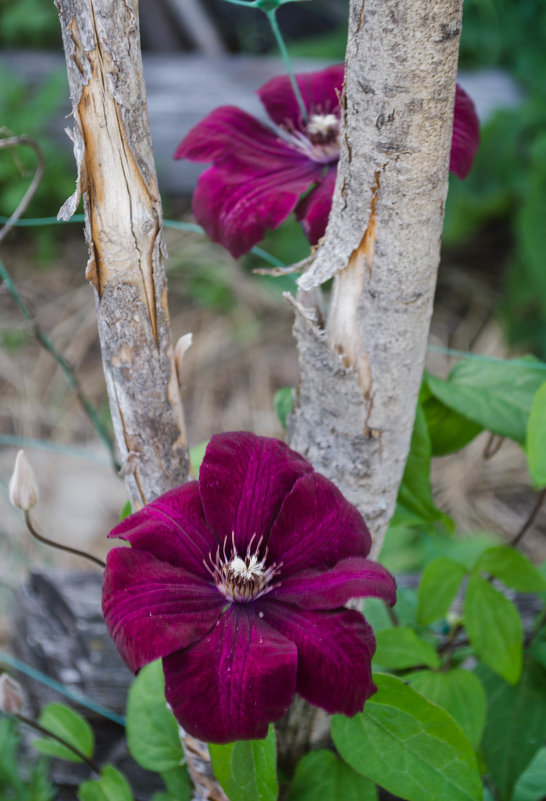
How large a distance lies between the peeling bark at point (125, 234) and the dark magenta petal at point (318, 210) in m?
0.14

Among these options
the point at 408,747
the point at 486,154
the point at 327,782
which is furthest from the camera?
the point at 486,154

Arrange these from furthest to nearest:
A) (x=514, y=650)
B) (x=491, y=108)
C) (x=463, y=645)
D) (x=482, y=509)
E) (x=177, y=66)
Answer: (x=177, y=66)
(x=491, y=108)
(x=482, y=509)
(x=463, y=645)
(x=514, y=650)

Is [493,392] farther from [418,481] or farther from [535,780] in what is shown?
[535,780]

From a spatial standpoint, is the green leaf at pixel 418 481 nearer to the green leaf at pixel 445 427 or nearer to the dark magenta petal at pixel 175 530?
the green leaf at pixel 445 427

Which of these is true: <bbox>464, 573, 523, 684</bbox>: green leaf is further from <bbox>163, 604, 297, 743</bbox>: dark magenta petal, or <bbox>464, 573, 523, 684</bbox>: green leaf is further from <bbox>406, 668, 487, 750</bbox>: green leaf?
<bbox>163, 604, 297, 743</bbox>: dark magenta petal

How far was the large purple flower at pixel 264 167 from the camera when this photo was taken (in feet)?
2.14

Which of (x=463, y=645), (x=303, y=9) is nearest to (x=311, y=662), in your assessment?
→ (x=463, y=645)

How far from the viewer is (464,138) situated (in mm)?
662

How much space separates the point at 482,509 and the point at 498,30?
52.2 inches

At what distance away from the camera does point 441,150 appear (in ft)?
1.76

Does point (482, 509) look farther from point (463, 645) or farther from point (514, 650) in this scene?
point (514, 650)

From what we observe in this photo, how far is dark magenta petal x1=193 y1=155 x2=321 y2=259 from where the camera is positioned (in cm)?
65

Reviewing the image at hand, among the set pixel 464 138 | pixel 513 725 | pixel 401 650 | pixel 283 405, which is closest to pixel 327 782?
pixel 401 650

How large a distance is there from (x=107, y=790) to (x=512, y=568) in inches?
17.9
